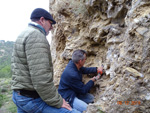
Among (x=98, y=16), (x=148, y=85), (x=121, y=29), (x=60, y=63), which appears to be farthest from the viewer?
(x=60, y=63)

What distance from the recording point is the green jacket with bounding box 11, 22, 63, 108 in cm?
172

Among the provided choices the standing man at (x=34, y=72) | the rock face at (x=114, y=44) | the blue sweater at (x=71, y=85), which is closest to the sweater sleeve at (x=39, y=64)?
the standing man at (x=34, y=72)

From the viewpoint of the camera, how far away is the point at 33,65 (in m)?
1.71

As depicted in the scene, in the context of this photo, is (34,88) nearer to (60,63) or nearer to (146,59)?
(146,59)

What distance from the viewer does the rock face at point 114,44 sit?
67.6 inches

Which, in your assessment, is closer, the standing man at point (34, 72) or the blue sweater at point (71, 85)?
the standing man at point (34, 72)

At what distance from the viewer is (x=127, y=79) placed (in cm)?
182

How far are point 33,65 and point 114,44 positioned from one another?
1.52 metres

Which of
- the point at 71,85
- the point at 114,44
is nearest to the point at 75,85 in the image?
the point at 71,85

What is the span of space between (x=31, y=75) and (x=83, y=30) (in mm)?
2114

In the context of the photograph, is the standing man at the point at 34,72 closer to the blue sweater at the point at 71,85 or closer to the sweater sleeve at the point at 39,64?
the sweater sleeve at the point at 39,64

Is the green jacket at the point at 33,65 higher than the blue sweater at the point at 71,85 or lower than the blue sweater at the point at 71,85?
higher

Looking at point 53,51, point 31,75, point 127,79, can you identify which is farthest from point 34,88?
point 53,51

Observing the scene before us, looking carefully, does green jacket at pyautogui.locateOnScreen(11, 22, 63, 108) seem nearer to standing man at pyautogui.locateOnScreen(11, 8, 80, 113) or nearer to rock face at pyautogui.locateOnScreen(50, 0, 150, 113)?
standing man at pyautogui.locateOnScreen(11, 8, 80, 113)
